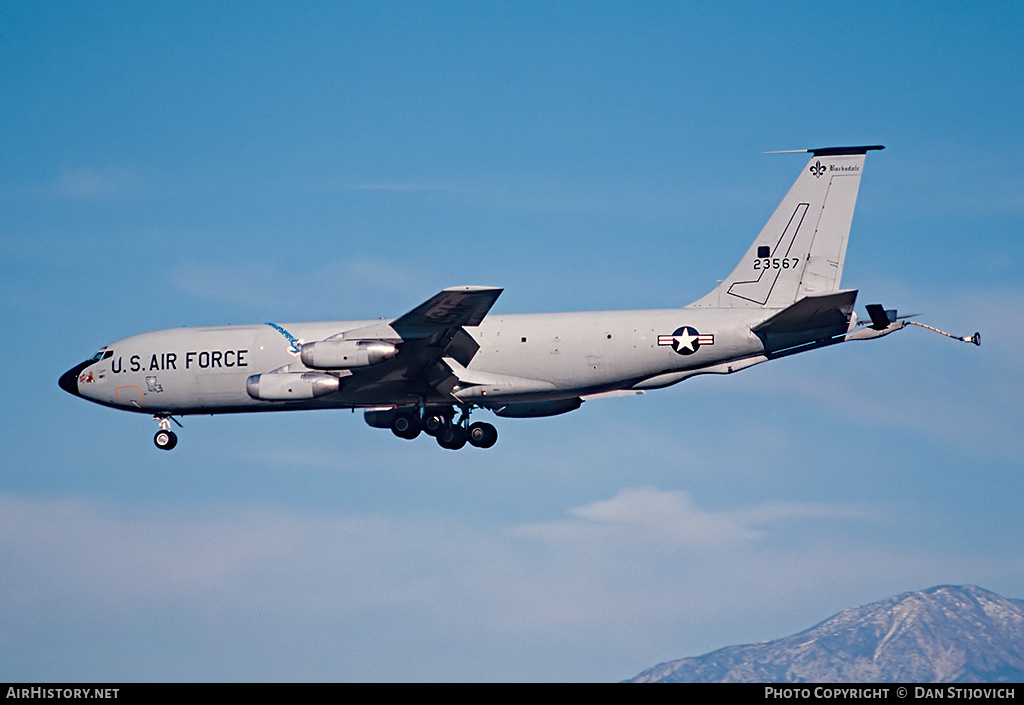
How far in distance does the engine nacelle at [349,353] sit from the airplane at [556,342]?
4 cm

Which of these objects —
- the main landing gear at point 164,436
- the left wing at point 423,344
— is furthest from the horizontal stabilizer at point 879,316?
the main landing gear at point 164,436

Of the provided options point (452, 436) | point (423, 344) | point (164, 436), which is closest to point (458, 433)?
point (452, 436)

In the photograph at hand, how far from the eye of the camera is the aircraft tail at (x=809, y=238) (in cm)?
3816

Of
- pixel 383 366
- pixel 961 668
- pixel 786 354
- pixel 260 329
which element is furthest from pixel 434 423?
pixel 961 668

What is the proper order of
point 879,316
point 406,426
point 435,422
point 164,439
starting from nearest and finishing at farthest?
point 879,316, point 435,422, point 406,426, point 164,439

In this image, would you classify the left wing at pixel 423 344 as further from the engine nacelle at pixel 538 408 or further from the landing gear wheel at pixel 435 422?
the engine nacelle at pixel 538 408

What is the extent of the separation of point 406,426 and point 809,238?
1457 centimetres

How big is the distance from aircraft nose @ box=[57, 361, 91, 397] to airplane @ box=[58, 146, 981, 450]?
14.3ft

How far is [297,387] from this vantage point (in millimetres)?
39125

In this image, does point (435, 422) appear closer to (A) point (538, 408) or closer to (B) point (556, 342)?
(A) point (538, 408)

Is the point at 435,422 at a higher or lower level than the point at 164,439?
lower
